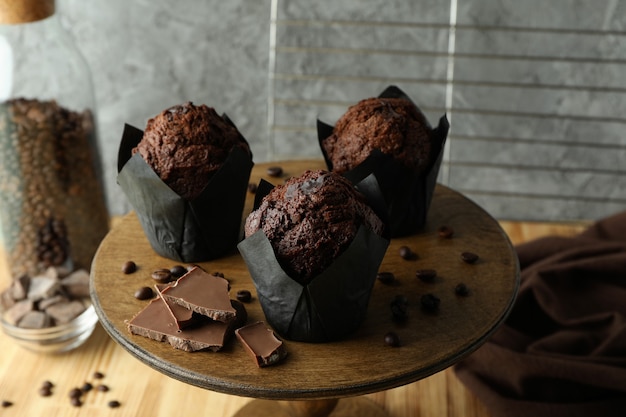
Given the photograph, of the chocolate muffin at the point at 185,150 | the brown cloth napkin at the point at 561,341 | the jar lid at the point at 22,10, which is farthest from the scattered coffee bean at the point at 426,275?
the jar lid at the point at 22,10

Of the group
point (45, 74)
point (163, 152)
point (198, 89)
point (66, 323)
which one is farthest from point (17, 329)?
point (198, 89)

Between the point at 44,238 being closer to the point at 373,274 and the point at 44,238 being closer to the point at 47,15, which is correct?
the point at 47,15

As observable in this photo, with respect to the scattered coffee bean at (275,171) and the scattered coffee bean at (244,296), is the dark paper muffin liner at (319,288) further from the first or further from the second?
the scattered coffee bean at (275,171)

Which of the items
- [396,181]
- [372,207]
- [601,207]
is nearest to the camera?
[372,207]

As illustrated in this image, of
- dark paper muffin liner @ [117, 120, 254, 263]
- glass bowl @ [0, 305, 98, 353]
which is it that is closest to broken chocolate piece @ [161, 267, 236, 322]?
dark paper muffin liner @ [117, 120, 254, 263]

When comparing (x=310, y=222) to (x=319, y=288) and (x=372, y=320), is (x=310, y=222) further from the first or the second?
(x=372, y=320)

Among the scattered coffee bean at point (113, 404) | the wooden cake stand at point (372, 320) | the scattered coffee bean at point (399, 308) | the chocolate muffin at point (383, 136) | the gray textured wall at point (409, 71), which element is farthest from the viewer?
the gray textured wall at point (409, 71)
